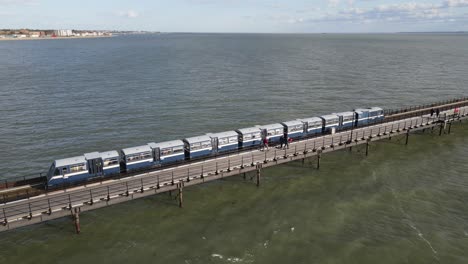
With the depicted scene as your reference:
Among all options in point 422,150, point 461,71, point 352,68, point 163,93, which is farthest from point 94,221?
point 461,71

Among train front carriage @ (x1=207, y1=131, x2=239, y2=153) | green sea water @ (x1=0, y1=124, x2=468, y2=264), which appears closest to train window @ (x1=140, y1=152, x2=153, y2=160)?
green sea water @ (x1=0, y1=124, x2=468, y2=264)

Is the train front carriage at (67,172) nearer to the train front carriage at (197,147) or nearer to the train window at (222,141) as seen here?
the train front carriage at (197,147)

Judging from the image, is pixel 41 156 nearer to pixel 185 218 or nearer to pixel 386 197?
pixel 185 218

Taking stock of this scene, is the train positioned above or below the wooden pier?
above

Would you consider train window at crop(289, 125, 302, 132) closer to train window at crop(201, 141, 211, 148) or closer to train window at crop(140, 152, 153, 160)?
train window at crop(201, 141, 211, 148)

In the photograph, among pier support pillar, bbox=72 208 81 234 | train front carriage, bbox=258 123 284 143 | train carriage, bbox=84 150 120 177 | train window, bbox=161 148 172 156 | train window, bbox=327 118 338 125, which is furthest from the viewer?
train window, bbox=327 118 338 125

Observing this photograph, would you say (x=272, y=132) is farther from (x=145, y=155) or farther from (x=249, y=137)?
(x=145, y=155)
